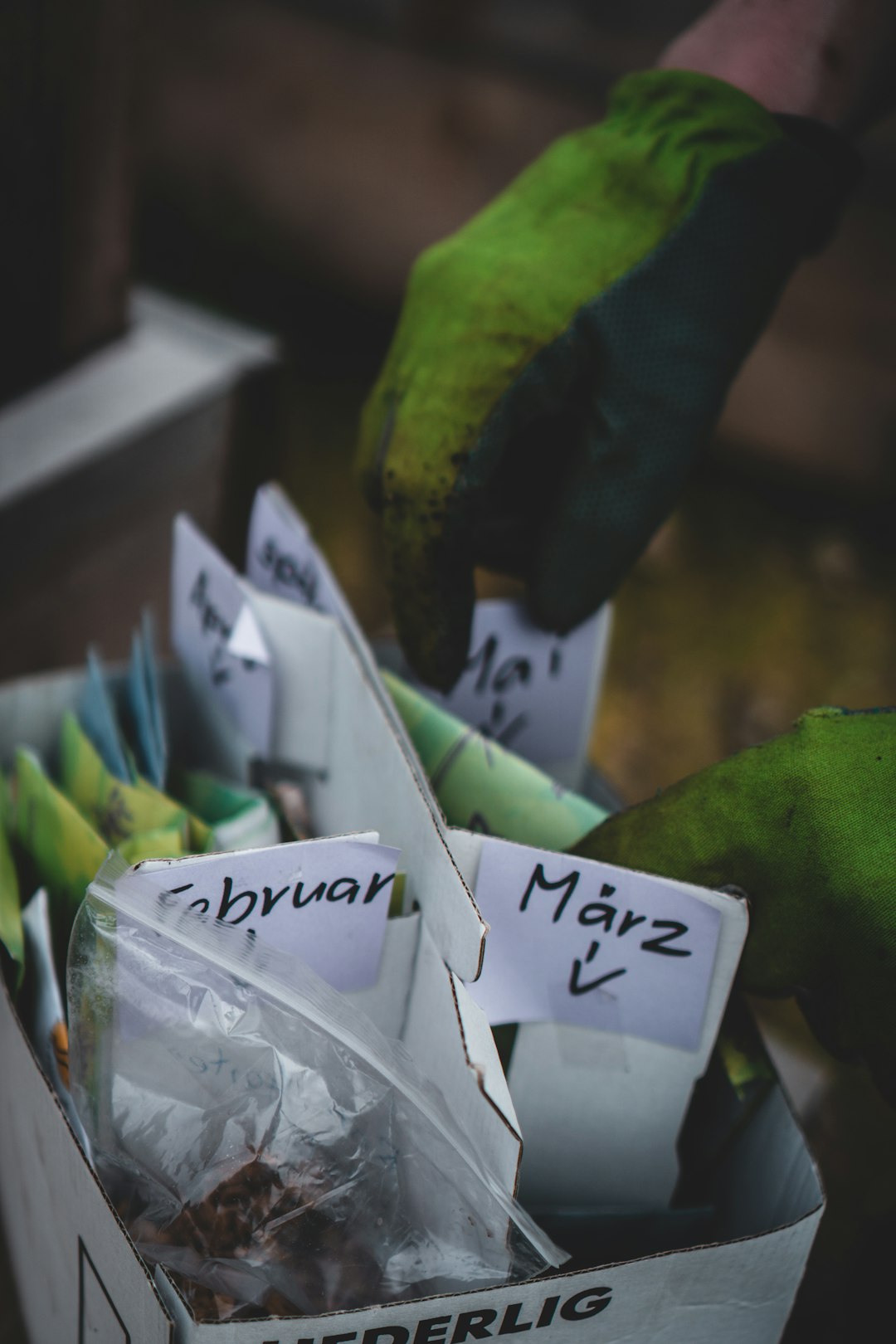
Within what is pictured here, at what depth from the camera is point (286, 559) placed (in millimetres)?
840

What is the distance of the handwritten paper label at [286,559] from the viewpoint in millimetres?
793

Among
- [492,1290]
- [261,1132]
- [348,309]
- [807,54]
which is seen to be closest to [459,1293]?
[492,1290]

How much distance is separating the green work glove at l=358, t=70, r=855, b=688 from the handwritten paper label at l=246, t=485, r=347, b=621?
6 centimetres

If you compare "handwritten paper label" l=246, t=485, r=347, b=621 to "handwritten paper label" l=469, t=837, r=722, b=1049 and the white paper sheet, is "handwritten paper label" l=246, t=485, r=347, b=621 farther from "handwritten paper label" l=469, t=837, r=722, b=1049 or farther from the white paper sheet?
"handwritten paper label" l=469, t=837, r=722, b=1049

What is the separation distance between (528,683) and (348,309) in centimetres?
225

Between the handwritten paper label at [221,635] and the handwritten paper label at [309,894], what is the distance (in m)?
0.21

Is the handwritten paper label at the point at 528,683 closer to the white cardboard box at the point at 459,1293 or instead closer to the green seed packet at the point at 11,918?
the white cardboard box at the point at 459,1293

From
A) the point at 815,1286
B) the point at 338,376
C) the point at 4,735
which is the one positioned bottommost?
the point at 338,376

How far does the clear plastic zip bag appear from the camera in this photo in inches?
20.8

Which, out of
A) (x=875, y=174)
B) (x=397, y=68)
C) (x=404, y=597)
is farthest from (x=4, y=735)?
(x=397, y=68)

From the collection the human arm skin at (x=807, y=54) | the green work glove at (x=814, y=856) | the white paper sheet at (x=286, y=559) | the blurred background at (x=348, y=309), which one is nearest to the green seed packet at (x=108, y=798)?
the white paper sheet at (x=286, y=559)

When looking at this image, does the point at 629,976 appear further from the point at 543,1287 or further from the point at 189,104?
the point at 189,104

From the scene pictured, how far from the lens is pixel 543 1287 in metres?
0.48

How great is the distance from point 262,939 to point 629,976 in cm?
20
